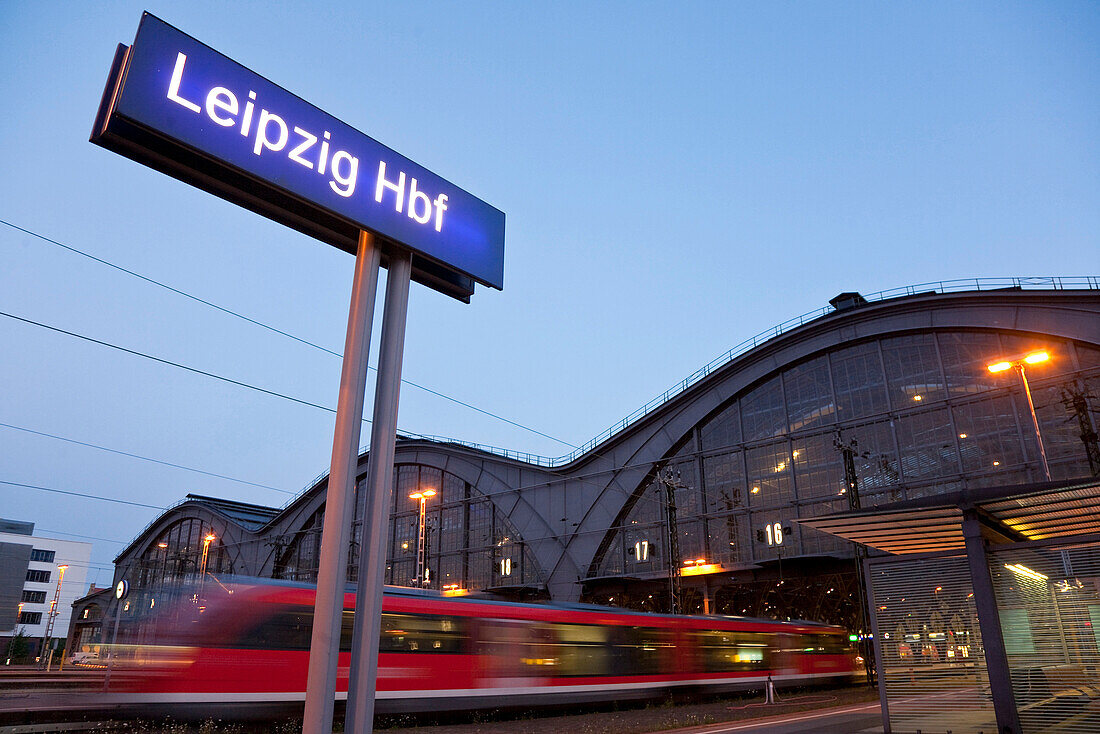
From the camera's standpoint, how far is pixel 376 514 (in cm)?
521

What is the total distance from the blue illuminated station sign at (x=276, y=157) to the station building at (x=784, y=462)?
3126 centimetres

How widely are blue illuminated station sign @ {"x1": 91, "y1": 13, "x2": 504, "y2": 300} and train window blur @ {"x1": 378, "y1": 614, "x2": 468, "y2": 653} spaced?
590 inches

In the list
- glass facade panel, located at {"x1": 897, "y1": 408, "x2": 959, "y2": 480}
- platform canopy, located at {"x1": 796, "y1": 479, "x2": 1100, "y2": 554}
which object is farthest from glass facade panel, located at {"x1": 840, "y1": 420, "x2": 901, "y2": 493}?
platform canopy, located at {"x1": 796, "y1": 479, "x2": 1100, "y2": 554}

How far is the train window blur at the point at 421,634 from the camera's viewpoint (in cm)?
1895

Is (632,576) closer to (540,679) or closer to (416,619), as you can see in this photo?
(540,679)

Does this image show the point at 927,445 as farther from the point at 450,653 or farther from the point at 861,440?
the point at 450,653

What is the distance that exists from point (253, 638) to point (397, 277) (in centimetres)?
1435

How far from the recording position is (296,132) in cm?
532

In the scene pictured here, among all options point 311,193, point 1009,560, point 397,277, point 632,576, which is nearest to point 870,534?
Answer: point 1009,560

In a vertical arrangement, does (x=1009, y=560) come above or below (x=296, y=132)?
below

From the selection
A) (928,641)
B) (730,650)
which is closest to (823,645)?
(730,650)

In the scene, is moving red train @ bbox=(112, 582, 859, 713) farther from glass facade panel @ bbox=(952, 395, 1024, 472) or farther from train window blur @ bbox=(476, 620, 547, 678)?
glass facade panel @ bbox=(952, 395, 1024, 472)

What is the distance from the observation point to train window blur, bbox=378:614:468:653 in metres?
19.0

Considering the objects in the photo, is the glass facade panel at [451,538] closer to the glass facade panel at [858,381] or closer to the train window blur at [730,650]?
the train window blur at [730,650]
